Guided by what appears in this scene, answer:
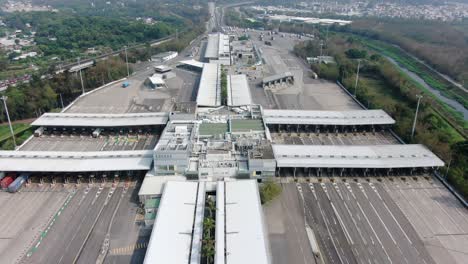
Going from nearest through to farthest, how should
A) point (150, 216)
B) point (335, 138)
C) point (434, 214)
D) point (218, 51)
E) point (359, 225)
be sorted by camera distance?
point (150, 216) < point (359, 225) < point (434, 214) < point (335, 138) < point (218, 51)

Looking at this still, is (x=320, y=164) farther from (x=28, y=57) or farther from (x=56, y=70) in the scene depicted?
(x=28, y=57)

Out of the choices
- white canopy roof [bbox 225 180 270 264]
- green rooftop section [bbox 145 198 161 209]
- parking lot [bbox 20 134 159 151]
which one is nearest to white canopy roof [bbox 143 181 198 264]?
green rooftop section [bbox 145 198 161 209]

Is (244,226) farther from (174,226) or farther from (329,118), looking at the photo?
(329,118)

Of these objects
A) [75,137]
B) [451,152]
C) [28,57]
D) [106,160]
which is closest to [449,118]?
[451,152]

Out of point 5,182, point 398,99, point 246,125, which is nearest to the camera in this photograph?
point 5,182

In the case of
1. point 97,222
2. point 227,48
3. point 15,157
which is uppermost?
point 227,48

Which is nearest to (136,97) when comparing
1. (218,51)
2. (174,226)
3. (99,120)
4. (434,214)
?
(99,120)

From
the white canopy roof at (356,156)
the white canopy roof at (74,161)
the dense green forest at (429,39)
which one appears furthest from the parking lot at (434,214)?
the dense green forest at (429,39)
